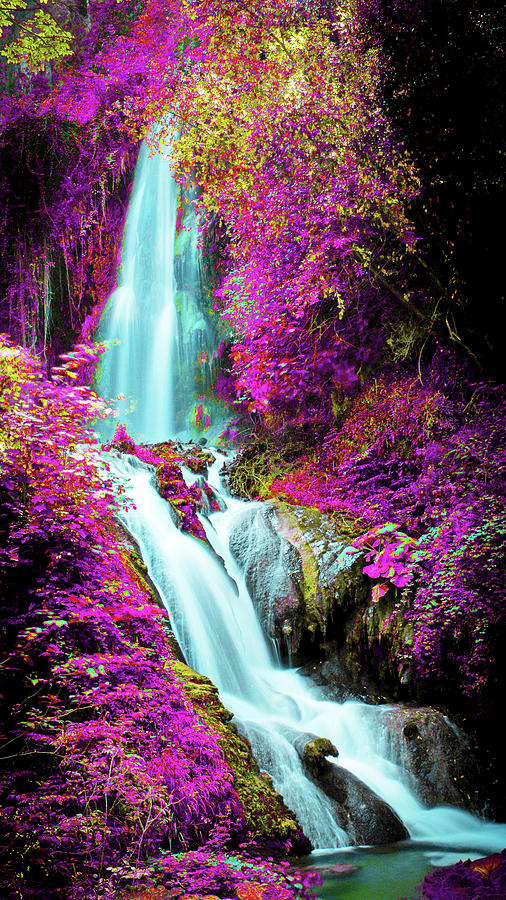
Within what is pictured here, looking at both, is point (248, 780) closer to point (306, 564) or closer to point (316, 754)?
point (316, 754)

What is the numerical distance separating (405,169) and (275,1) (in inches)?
162

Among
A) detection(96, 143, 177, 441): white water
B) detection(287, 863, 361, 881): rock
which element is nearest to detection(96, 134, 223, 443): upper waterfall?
detection(96, 143, 177, 441): white water

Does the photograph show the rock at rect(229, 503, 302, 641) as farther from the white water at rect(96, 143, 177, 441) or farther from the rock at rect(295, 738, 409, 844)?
the white water at rect(96, 143, 177, 441)

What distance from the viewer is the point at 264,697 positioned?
5395 mm

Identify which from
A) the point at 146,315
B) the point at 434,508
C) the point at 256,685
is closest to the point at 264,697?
the point at 256,685

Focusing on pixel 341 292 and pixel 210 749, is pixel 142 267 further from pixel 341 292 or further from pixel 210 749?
pixel 210 749

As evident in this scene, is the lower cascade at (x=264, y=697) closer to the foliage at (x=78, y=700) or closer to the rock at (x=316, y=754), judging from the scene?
the rock at (x=316, y=754)

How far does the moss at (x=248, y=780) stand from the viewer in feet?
10.5

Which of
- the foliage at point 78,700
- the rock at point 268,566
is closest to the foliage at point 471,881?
the foliage at point 78,700

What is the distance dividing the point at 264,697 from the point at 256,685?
170 mm

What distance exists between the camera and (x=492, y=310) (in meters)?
5.97

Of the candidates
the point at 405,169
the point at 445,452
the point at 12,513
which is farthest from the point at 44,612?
the point at 405,169

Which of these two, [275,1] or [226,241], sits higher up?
[275,1]

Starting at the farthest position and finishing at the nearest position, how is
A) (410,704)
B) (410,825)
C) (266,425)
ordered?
(266,425) < (410,704) < (410,825)
